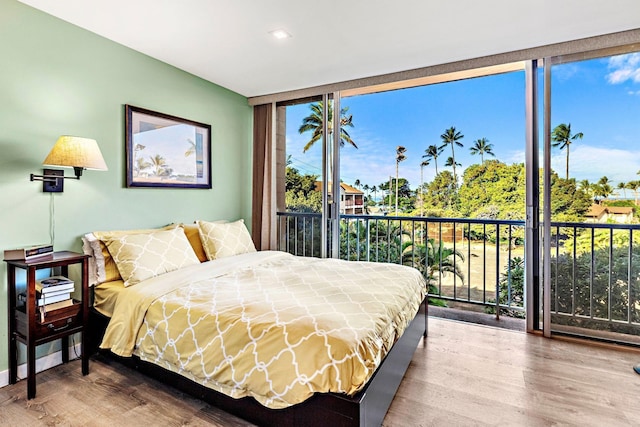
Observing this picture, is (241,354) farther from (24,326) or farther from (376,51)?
(376,51)

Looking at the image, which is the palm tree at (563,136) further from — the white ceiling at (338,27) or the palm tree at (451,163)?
the palm tree at (451,163)

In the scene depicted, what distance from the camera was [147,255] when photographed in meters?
2.46

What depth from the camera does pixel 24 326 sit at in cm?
205

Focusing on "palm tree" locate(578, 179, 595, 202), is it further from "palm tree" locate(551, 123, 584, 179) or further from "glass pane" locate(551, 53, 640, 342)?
"palm tree" locate(551, 123, 584, 179)

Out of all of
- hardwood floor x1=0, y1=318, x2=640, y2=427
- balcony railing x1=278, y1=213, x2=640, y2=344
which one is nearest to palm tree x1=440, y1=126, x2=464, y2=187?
balcony railing x1=278, y1=213, x2=640, y2=344

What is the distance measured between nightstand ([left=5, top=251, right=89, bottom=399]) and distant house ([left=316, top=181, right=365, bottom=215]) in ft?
Result: 8.27

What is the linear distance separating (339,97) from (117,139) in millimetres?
2297

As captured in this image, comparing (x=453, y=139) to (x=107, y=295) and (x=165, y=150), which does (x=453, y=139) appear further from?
(x=107, y=295)

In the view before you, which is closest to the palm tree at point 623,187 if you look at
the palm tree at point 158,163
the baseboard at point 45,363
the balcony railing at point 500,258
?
the balcony railing at point 500,258

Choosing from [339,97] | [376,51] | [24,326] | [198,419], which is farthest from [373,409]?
[339,97]

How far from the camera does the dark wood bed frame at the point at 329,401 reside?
1.40 metres

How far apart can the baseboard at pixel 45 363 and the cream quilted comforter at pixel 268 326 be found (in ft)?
1.96

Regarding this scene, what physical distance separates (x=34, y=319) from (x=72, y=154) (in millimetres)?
1059

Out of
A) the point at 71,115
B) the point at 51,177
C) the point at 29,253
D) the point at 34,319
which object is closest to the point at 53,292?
the point at 34,319
